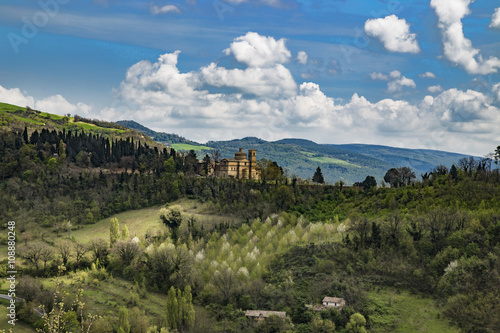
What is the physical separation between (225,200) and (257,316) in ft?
176

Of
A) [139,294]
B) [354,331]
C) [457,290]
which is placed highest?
[457,290]

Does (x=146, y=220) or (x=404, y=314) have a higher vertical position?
(x=146, y=220)

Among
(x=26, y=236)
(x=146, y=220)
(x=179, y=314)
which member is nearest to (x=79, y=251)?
(x=26, y=236)

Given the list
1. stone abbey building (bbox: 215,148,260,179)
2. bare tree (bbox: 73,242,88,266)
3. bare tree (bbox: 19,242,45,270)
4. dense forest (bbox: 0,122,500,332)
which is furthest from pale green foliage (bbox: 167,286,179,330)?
stone abbey building (bbox: 215,148,260,179)

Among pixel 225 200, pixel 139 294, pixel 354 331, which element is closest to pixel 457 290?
pixel 354 331

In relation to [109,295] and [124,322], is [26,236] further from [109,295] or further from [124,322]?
[124,322]

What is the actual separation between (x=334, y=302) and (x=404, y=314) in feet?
28.8

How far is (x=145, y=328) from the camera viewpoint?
56.1 metres

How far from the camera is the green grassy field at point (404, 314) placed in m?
54.3

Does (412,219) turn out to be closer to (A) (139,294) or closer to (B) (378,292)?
(B) (378,292)

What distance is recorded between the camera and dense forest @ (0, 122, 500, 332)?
57969 mm

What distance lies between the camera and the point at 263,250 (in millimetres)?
80938

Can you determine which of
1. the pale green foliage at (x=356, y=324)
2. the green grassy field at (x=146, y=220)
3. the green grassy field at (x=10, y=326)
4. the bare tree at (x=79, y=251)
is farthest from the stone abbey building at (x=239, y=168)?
the pale green foliage at (x=356, y=324)

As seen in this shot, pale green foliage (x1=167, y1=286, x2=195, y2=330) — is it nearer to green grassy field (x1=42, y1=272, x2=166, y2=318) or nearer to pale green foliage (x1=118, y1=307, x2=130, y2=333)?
pale green foliage (x1=118, y1=307, x2=130, y2=333)
